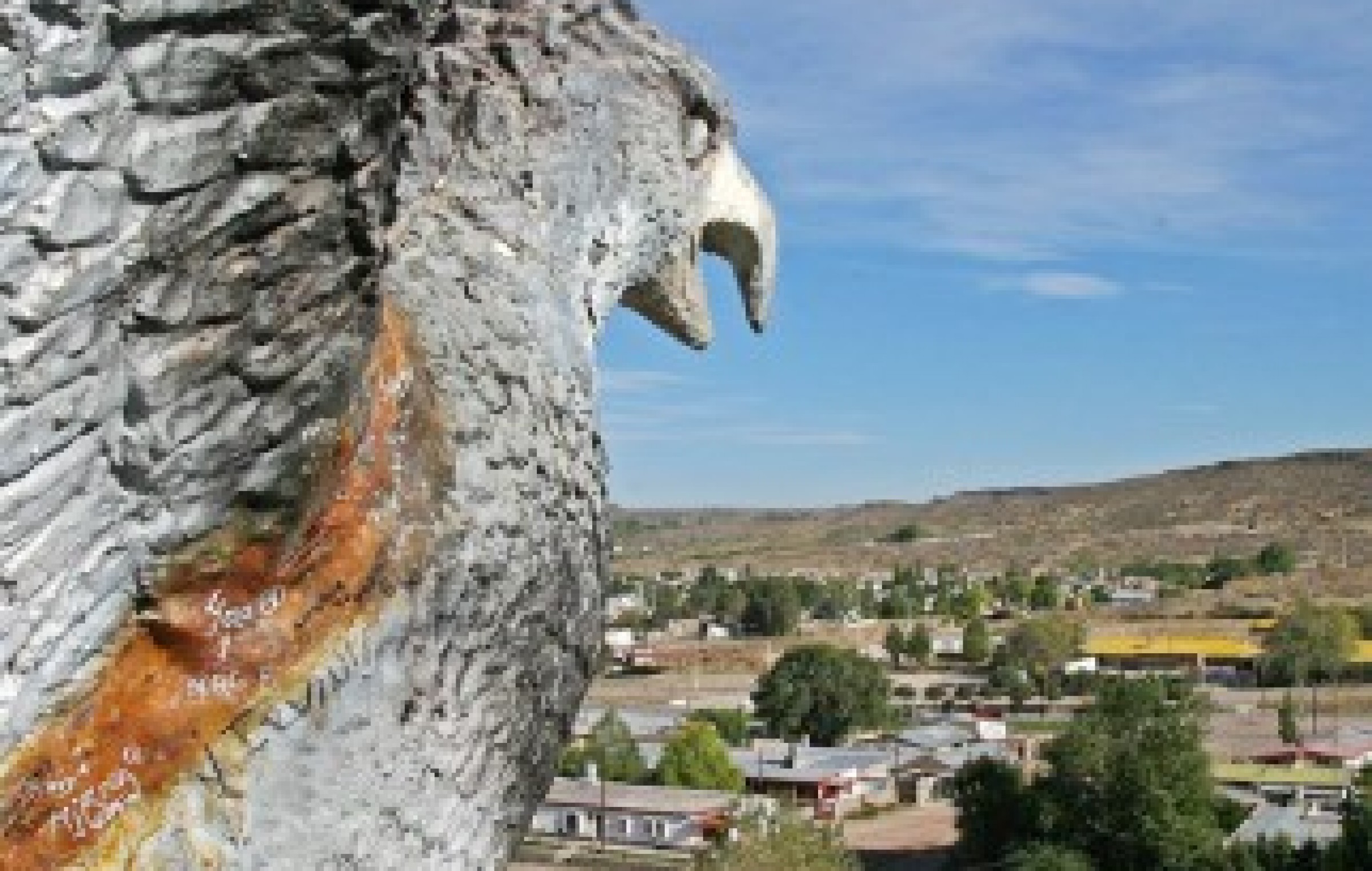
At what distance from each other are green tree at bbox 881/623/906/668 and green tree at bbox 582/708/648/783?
2902 cm

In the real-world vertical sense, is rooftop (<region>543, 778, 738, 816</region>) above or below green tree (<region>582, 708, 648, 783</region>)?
below

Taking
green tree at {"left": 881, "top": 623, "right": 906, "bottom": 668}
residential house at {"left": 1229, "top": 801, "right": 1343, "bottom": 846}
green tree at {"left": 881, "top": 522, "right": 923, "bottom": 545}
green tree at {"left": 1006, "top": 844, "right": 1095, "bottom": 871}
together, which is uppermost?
green tree at {"left": 881, "top": 522, "right": 923, "bottom": 545}

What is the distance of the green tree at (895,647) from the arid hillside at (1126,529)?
32021mm

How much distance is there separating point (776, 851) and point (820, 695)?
2626 centimetres

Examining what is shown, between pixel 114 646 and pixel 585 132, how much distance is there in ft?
4.42

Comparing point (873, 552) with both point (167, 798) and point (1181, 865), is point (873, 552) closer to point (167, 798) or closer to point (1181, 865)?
point (1181, 865)

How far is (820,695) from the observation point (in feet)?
188

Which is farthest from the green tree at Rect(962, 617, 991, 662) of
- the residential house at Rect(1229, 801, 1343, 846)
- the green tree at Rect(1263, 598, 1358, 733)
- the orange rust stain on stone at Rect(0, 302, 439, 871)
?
the orange rust stain on stone at Rect(0, 302, 439, 871)

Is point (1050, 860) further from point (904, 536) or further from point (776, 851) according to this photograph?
point (904, 536)

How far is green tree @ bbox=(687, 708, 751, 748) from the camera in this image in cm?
5428

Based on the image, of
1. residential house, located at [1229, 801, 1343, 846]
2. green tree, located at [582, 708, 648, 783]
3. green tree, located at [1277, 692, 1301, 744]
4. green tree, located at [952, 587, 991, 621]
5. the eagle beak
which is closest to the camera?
the eagle beak

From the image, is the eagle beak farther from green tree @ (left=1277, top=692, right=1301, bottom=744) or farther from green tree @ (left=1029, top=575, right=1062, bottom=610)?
green tree @ (left=1029, top=575, right=1062, bottom=610)

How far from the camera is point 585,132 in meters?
3.22

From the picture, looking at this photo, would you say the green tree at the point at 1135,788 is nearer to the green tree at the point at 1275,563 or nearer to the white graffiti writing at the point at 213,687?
the white graffiti writing at the point at 213,687
